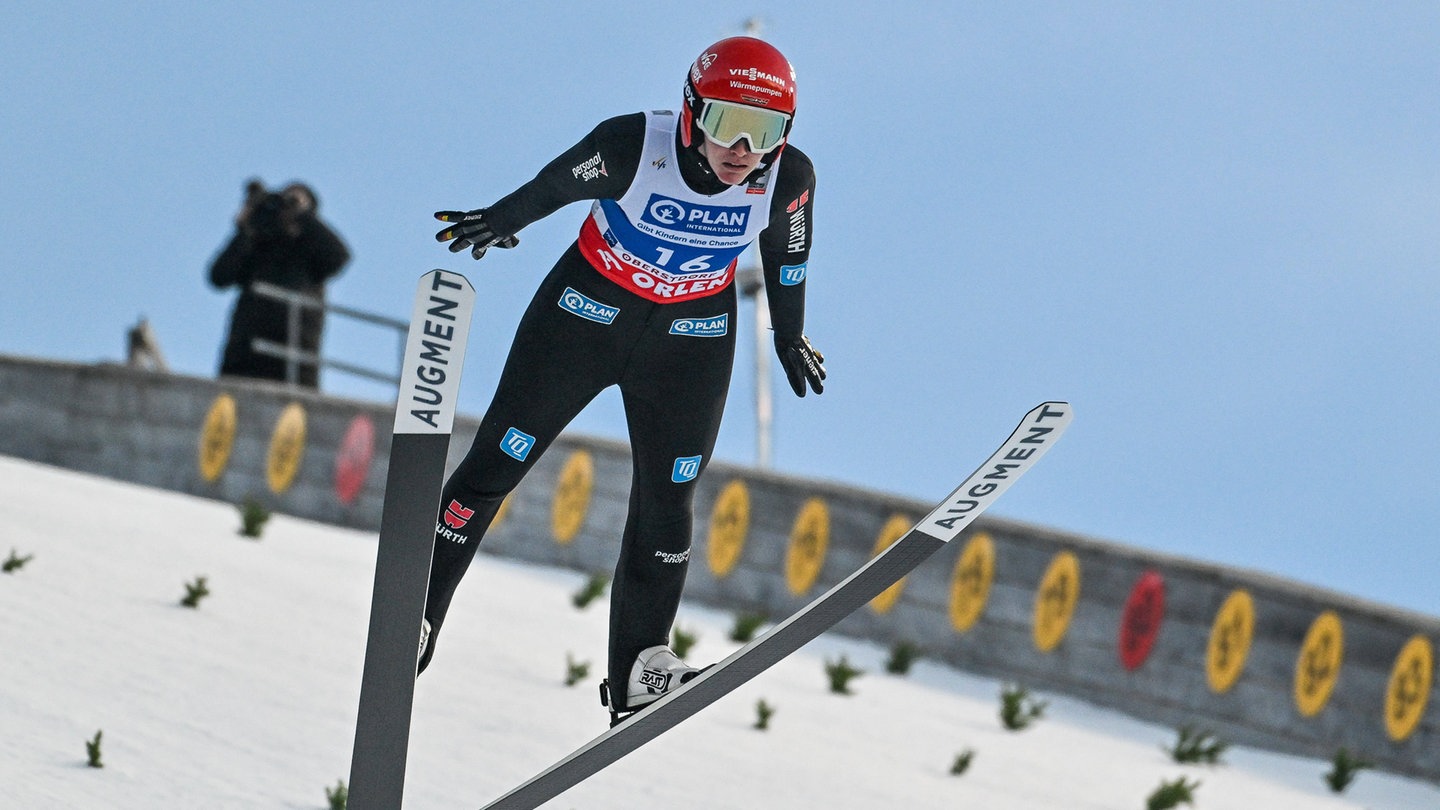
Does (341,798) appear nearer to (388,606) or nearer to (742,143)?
(388,606)

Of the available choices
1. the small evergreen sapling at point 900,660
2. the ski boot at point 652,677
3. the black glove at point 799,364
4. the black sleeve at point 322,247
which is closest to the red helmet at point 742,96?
the black glove at point 799,364

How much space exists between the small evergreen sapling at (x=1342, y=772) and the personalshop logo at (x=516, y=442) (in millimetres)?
4823

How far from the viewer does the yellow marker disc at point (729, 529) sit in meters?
9.73

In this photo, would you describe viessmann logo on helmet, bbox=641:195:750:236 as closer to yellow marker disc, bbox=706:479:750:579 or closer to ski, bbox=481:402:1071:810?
ski, bbox=481:402:1071:810

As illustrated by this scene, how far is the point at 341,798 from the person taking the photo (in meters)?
4.57

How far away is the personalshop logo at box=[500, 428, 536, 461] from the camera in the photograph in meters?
4.24

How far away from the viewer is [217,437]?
1116 cm

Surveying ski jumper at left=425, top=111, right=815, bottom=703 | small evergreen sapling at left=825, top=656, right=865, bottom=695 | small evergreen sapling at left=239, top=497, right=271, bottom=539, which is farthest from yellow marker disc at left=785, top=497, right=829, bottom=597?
ski jumper at left=425, top=111, right=815, bottom=703

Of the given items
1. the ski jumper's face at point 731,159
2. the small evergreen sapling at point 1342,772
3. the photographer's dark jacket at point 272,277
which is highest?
the photographer's dark jacket at point 272,277

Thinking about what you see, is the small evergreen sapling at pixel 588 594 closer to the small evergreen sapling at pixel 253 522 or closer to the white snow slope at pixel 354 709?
the white snow slope at pixel 354 709

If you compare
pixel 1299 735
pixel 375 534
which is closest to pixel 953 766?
pixel 1299 735

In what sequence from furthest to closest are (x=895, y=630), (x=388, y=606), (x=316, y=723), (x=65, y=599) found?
(x=895, y=630)
(x=65, y=599)
(x=316, y=723)
(x=388, y=606)

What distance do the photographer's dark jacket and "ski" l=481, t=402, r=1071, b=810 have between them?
284 inches

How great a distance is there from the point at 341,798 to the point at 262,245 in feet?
23.3
